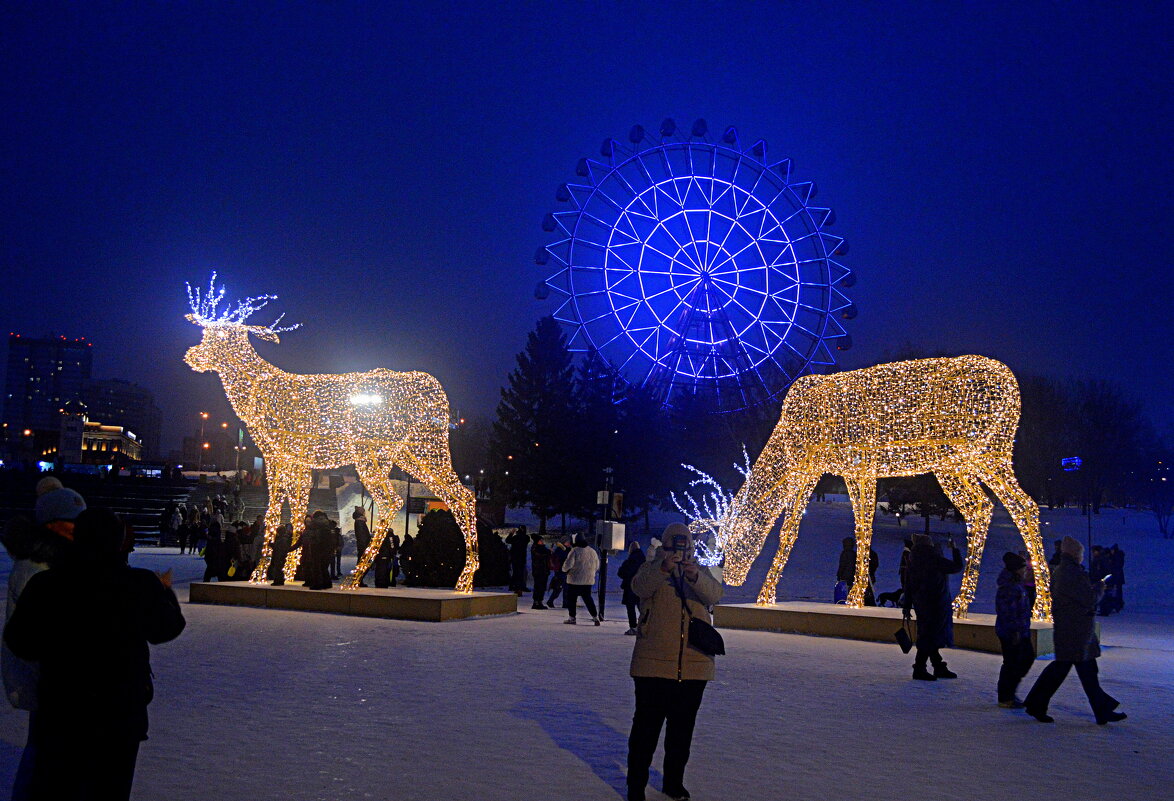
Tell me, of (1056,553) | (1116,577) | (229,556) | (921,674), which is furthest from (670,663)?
(1116,577)

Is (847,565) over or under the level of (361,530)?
over

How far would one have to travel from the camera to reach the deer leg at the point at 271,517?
16281 millimetres

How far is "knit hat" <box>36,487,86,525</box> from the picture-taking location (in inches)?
188

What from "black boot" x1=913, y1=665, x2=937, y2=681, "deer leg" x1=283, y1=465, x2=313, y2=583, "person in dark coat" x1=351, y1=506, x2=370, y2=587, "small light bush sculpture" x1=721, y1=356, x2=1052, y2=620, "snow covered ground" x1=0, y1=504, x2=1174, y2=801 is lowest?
"snow covered ground" x1=0, y1=504, x2=1174, y2=801

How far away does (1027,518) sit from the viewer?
13.5 m

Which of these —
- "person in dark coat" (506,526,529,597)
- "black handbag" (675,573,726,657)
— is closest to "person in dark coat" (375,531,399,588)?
"person in dark coat" (506,526,529,597)

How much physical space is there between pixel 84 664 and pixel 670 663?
290cm

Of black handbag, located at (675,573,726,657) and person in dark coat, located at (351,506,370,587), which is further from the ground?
person in dark coat, located at (351,506,370,587)

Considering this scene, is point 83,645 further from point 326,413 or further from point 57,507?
point 326,413

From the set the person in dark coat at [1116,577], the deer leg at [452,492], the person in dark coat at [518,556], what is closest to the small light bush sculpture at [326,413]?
the deer leg at [452,492]

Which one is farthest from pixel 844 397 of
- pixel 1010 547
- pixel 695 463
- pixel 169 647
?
pixel 695 463

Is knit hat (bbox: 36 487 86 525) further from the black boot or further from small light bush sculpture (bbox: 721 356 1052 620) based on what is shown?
small light bush sculpture (bbox: 721 356 1052 620)

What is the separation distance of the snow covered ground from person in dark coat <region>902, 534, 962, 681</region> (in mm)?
249

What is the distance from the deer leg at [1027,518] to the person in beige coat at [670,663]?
876cm
